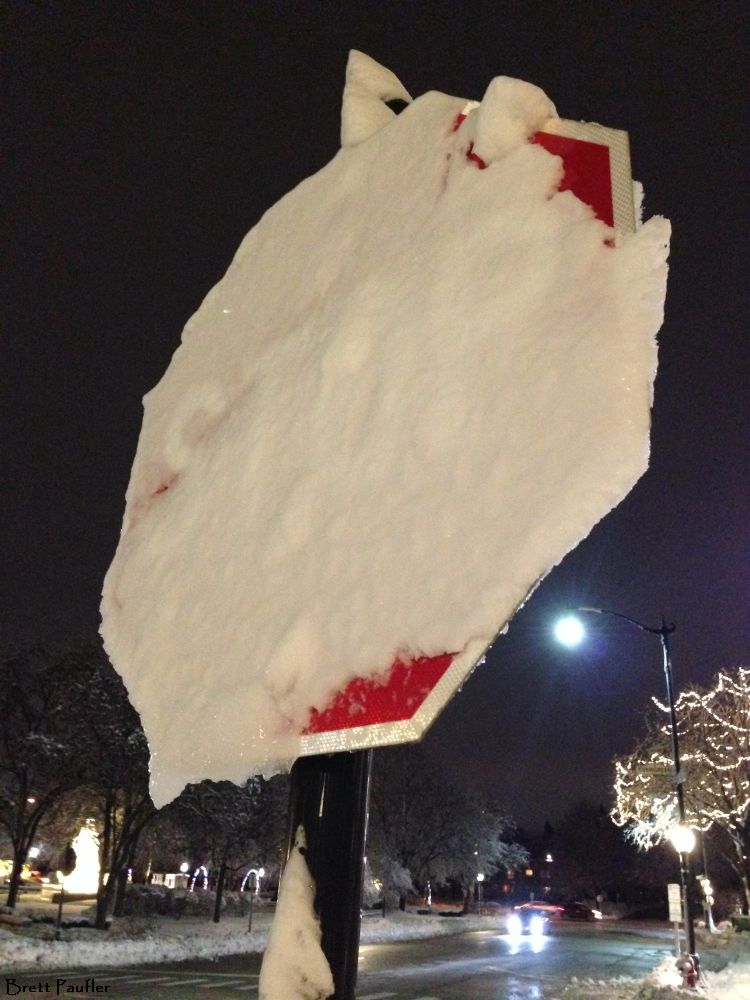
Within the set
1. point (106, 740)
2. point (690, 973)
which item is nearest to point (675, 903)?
point (690, 973)

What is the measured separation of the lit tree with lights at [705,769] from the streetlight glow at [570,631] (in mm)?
13348

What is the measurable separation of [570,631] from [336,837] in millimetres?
13532

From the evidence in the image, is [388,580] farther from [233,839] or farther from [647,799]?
[233,839]

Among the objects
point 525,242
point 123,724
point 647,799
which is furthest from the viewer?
point 647,799

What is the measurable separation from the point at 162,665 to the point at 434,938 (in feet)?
121

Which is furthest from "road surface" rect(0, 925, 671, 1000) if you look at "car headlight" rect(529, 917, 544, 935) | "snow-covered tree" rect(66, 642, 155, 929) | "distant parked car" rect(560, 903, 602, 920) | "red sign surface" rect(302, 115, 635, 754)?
"distant parked car" rect(560, 903, 602, 920)

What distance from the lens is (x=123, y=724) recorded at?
23.9 metres

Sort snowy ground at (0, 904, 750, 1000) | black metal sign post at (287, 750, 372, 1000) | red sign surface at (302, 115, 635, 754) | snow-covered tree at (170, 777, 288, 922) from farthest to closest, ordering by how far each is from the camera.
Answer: snow-covered tree at (170, 777, 288, 922)
snowy ground at (0, 904, 750, 1000)
black metal sign post at (287, 750, 372, 1000)
red sign surface at (302, 115, 635, 754)

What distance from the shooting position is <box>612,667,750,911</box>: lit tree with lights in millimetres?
25078

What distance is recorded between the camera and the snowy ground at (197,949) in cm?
1489

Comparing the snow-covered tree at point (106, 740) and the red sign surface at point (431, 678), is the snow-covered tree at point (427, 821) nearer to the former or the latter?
the snow-covered tree at point (106, 740)

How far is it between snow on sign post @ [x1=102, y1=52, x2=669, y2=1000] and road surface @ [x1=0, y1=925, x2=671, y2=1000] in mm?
14242

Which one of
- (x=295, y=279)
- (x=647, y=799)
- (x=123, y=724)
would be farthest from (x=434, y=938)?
(x=295, y=279)

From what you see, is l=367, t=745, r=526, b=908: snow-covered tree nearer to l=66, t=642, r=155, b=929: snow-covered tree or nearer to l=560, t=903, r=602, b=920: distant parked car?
l=560, t=903, r=602, b=920: distant parked car
